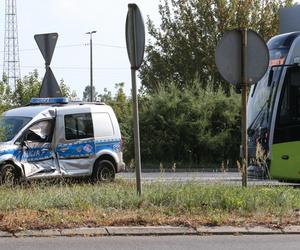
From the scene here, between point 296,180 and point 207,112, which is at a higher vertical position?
point 207,112

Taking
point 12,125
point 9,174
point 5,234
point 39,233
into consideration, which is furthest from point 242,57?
point 12,125

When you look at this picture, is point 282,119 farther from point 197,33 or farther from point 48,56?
point 197,33

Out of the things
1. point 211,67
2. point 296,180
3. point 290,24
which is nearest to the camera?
point 296,180

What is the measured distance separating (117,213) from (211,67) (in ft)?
88.1

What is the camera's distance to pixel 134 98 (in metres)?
9.95

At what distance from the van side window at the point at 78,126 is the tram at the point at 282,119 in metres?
3.96

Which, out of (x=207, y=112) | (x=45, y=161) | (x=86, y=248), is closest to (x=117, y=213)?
(x=86, y=248)

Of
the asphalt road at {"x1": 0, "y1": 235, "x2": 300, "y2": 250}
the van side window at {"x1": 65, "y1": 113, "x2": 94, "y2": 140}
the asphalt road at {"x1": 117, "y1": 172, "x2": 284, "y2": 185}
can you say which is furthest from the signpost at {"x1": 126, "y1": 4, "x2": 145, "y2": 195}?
the van side window at {"x1": 65, "y1": 113, "x2": 94, "y2": 140}

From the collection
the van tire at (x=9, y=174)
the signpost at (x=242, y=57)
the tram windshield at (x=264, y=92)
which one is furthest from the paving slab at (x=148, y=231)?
the tram windshield at (x=264, y=92)

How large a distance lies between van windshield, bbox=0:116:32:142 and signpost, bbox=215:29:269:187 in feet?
17.6

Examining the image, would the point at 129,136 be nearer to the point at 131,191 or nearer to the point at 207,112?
the point at 207,112

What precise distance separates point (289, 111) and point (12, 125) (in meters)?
6.14

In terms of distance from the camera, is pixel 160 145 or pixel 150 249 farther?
pixel 160 145

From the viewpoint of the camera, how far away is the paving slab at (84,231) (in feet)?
26.2
